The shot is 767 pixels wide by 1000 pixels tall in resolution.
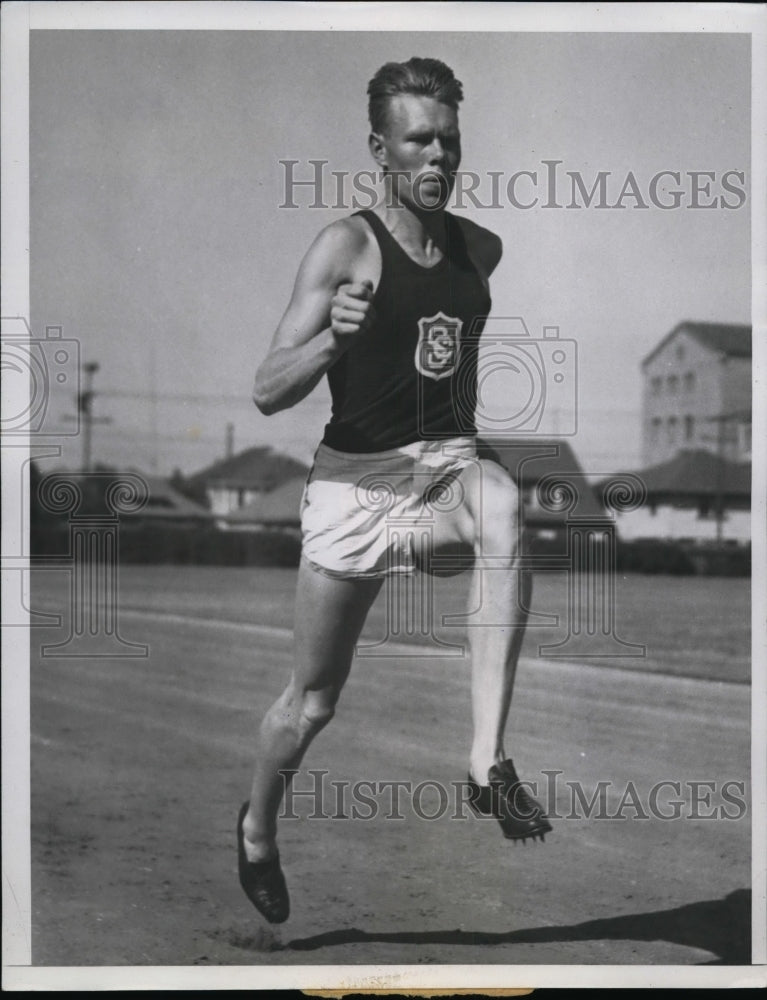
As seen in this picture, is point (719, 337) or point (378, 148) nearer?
point (378, 148)

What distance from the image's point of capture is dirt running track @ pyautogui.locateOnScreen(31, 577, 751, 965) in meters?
5.37

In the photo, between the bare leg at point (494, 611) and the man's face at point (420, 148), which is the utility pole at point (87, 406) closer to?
the man's face at point (420, 148)

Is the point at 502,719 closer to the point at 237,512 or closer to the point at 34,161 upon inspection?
the point at 237,512

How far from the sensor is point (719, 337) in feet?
17.9

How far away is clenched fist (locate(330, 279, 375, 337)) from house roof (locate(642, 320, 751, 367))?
105 cm

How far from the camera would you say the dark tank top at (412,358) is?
524 centimetres

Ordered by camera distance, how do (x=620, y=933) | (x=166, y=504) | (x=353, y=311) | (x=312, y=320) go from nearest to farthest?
(x=353, y=311), (x=312, y=320), (x=620, y=933), (x=166, y=504)

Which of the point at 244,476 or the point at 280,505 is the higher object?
the point at 244,476

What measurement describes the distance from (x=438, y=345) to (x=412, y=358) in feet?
0.36

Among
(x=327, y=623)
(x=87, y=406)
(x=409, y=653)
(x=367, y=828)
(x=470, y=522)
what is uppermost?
(x=87, y=406)

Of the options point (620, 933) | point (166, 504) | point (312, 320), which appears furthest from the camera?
point (166, 504)

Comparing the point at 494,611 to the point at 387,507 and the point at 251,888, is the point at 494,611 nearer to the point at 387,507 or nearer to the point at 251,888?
the point at 387,507

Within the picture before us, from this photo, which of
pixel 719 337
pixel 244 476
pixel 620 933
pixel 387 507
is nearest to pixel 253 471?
pixel 244 476

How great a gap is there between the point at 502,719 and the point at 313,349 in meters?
1.50
